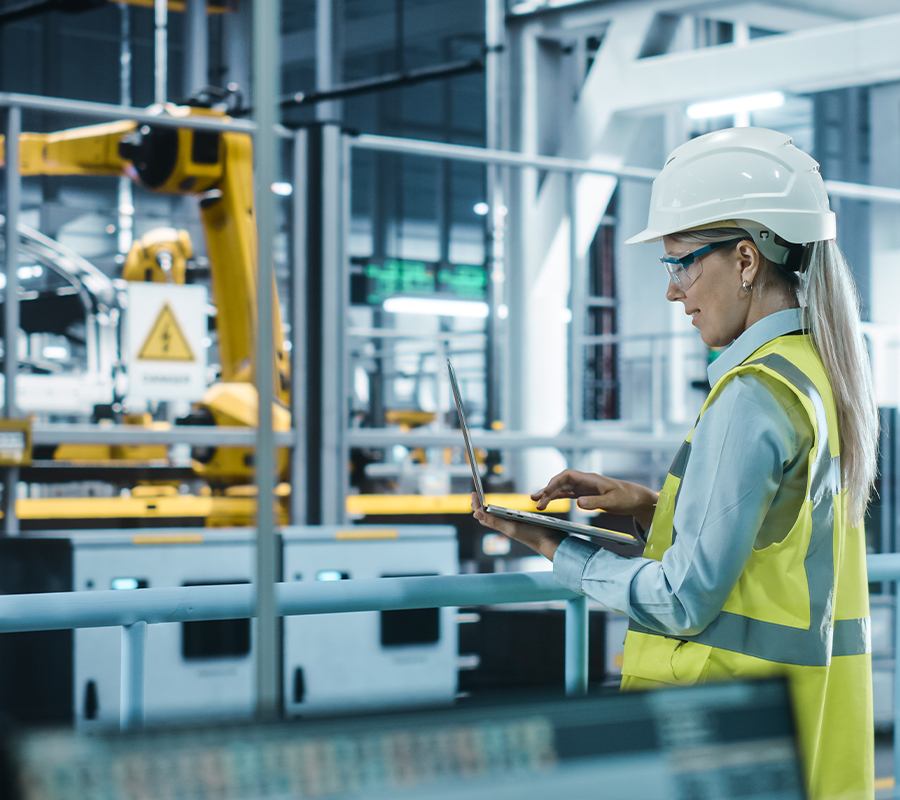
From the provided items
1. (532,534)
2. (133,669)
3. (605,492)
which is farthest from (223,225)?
(532,534)

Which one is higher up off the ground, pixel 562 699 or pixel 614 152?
pixel 614 152

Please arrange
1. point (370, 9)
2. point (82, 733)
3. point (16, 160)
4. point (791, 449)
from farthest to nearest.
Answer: point (370, 9) < point (16, 160) < point (791, 449) < point (82, 733)

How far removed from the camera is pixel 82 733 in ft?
1.95

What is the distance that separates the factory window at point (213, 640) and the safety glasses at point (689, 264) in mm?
3362

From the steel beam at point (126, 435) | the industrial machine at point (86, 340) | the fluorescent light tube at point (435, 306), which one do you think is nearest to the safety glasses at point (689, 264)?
the steel beam at point (126, 435)

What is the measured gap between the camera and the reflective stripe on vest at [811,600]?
1131 mm

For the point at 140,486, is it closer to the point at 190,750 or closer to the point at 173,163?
the point at 173,163

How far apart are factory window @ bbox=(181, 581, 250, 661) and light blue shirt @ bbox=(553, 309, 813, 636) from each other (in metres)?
3.39

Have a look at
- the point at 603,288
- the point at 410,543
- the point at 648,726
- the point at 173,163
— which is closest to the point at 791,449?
the point at 648,726

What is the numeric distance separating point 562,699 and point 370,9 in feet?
72.0

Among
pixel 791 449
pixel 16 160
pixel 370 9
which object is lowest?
pixel 791 449

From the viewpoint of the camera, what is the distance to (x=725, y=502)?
3.55 ft

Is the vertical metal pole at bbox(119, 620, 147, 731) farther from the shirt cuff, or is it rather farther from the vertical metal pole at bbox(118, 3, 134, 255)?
the vertical metal pole at bbox(118, 3, 134, 255)

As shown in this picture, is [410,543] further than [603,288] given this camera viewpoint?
No
